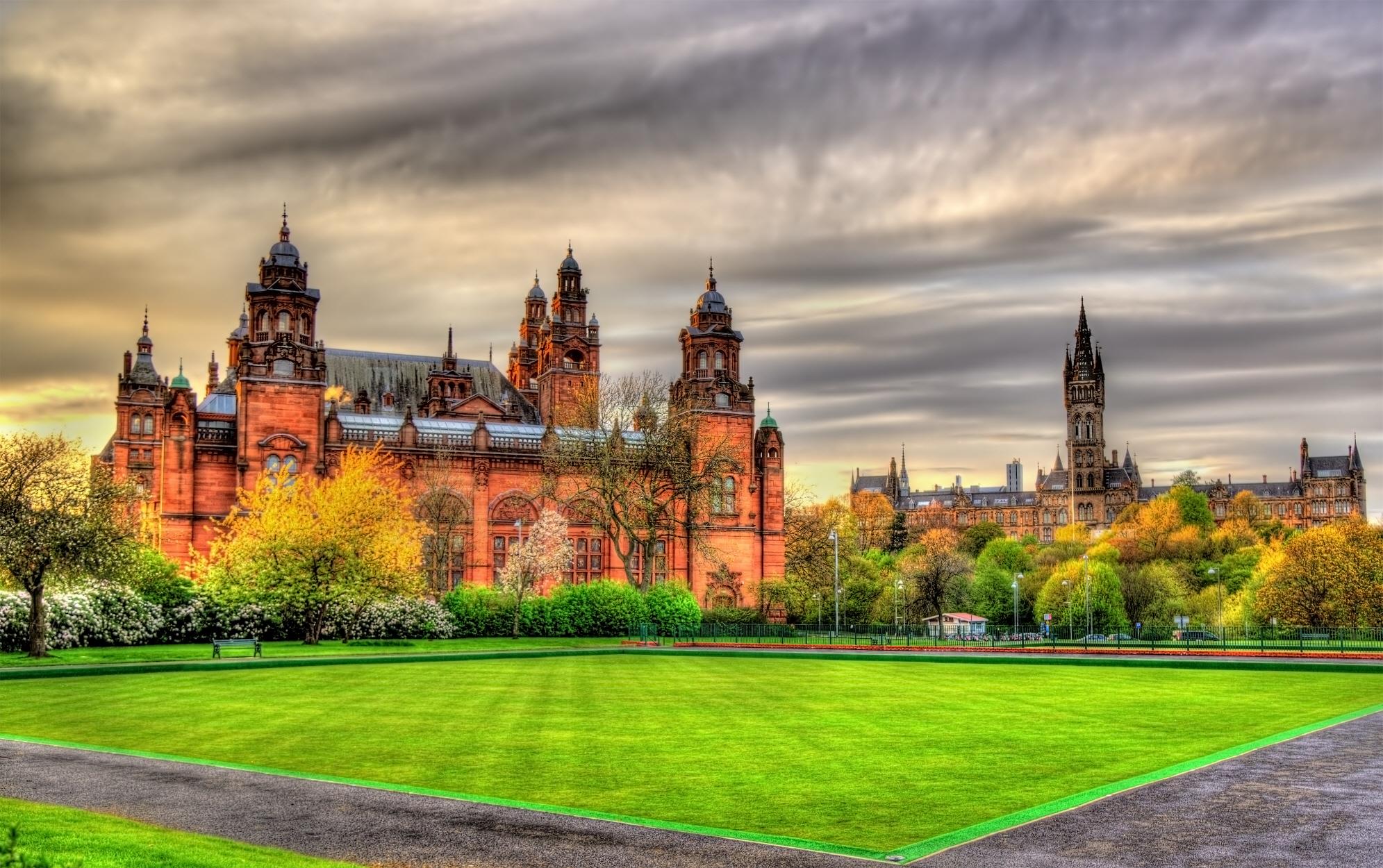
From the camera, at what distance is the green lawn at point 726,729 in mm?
15016

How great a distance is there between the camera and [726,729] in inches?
835

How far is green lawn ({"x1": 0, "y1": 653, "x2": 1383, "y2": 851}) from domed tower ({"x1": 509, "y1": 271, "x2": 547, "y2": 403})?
55592 mm

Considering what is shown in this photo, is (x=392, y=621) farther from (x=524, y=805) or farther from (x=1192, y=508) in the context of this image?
(x=1192, y=508)

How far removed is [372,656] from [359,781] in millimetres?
27405

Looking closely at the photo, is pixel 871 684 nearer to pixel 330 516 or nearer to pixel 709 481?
pixel 330 516

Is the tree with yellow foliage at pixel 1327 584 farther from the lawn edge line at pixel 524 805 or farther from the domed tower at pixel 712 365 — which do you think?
the lawn edge line at pixel 524 805

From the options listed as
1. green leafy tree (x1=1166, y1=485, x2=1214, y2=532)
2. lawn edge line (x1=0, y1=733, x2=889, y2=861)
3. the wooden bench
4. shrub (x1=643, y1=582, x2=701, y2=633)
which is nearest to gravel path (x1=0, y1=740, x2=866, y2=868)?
lawn edge line (x1=0, y1=733, x2=889, y2=861)

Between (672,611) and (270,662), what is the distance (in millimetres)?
27281

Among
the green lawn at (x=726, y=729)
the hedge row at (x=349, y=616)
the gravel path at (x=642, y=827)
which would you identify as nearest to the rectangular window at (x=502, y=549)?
the hedge row at (x=349, y=616)

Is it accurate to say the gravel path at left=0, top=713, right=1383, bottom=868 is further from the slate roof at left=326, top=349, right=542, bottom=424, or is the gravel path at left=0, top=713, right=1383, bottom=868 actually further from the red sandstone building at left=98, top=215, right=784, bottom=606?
the slate roof at left=326, top=349, right=542, bottom=424

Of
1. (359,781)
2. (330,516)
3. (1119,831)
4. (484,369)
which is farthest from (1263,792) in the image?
(484,369)

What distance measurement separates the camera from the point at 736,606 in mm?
74250

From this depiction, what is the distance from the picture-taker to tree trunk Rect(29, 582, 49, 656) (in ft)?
129

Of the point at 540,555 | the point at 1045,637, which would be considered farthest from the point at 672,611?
the point at 1045,637
